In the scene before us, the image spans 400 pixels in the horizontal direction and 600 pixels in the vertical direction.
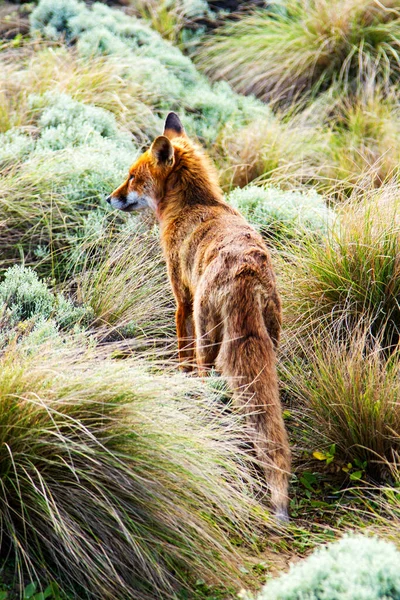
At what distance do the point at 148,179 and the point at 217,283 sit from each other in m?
1.39

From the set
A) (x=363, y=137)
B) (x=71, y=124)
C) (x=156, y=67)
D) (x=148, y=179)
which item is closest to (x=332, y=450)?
(x=148, y=179)

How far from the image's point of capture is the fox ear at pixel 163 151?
18.1 ft

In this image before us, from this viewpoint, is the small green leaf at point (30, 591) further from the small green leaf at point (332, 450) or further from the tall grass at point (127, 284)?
the tall grass at point (127, 284)

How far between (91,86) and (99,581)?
629 cm

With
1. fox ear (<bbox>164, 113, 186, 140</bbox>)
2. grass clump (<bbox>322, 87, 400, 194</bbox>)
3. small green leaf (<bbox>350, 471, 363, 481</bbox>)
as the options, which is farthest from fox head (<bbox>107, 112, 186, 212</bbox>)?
grass clump (<bbox>322, 87, 400, 194</bbox>)

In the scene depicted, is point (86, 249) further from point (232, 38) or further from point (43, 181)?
point (232, 38)

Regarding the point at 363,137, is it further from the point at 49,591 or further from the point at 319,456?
the point at 49,591

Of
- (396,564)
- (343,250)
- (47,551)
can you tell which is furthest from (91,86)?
(396,564)

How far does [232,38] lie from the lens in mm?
11219

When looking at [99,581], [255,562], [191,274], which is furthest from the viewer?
[191,274]

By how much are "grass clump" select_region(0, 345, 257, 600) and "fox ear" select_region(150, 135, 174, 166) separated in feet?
6.69

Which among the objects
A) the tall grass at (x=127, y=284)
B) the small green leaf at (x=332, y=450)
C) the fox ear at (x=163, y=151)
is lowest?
the small green leaf at (x=332, y=450)

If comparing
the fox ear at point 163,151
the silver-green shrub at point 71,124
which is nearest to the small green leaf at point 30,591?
the fox ear at point 163,151

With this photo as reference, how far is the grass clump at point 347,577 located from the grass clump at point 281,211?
3.51m
